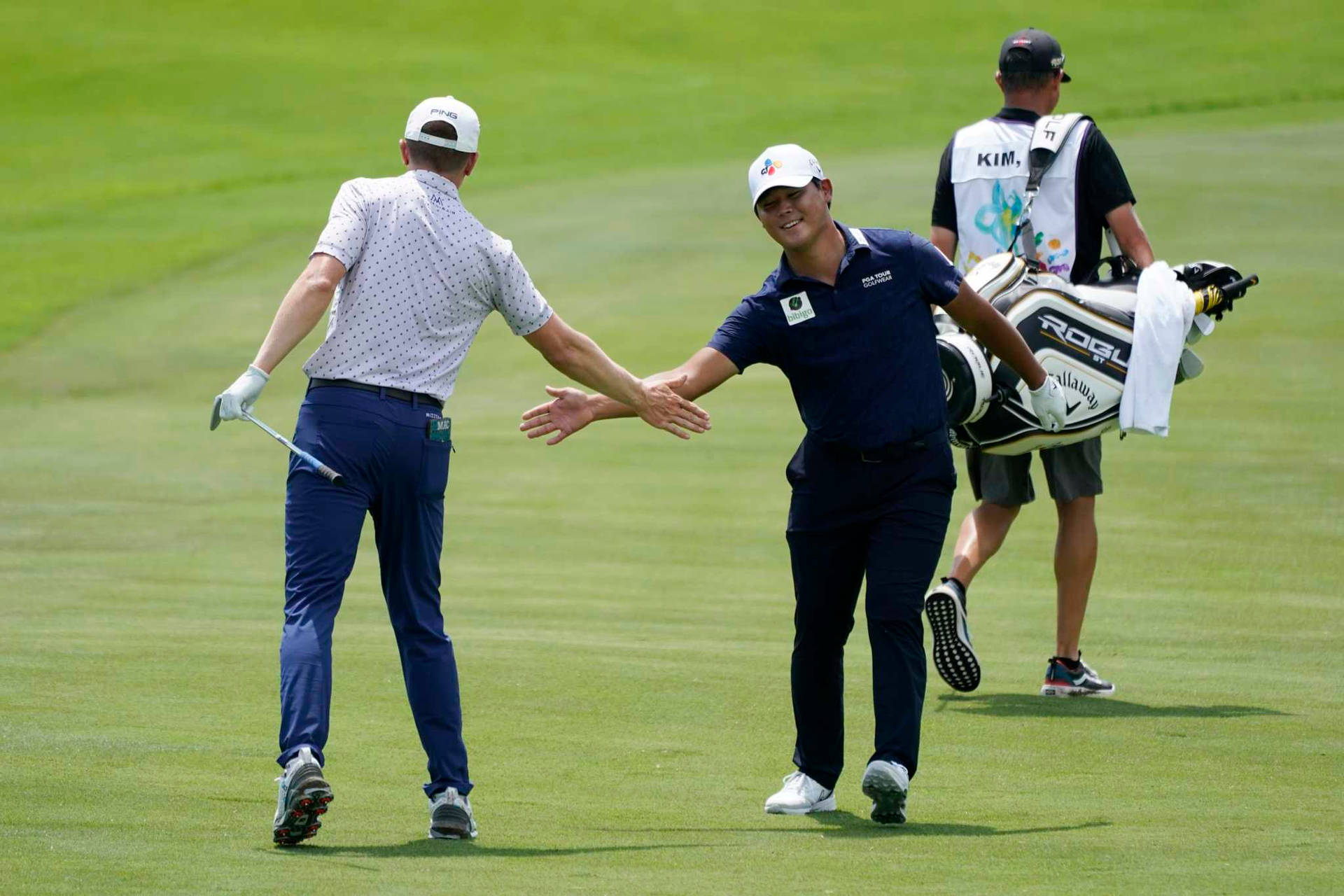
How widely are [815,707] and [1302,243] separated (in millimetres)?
16854

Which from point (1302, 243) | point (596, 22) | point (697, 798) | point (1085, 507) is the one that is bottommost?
point (697, 798)

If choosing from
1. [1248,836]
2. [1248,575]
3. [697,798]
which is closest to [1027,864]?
[1248,836]

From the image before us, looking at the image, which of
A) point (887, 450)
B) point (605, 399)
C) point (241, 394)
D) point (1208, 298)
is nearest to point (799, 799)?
point (887, 450)

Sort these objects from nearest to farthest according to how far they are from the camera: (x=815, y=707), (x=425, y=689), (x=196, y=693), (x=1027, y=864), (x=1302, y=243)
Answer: (x=1027, y=864), (x=425, y=689), (x=815, y=707), (x=196, y=693), (x=1302, y=243)

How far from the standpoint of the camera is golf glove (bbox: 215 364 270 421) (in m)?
5.86

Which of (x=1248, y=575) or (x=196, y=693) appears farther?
(x=1248, y=575)

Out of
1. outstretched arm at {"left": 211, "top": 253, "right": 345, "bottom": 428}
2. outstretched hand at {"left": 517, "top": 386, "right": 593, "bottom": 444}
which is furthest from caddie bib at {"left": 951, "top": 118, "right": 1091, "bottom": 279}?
outstretched arm at {"left": 211, "top": 253, "right": 345, "bottom": 428}

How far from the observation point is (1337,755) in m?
6.93

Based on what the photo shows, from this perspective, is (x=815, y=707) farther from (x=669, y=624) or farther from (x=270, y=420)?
(x=270, y=420)

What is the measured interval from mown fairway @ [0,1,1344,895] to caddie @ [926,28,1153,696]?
0.55m

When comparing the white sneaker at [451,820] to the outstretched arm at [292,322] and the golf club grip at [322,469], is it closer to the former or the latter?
the golf club grip at [322,469]

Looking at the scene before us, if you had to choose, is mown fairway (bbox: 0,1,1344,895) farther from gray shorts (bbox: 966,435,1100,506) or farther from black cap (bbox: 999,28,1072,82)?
black cap (bbox: 999,28,1072,82)

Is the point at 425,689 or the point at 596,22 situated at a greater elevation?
the point at 596,22

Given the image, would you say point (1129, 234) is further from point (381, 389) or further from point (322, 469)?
point (322, 469)
